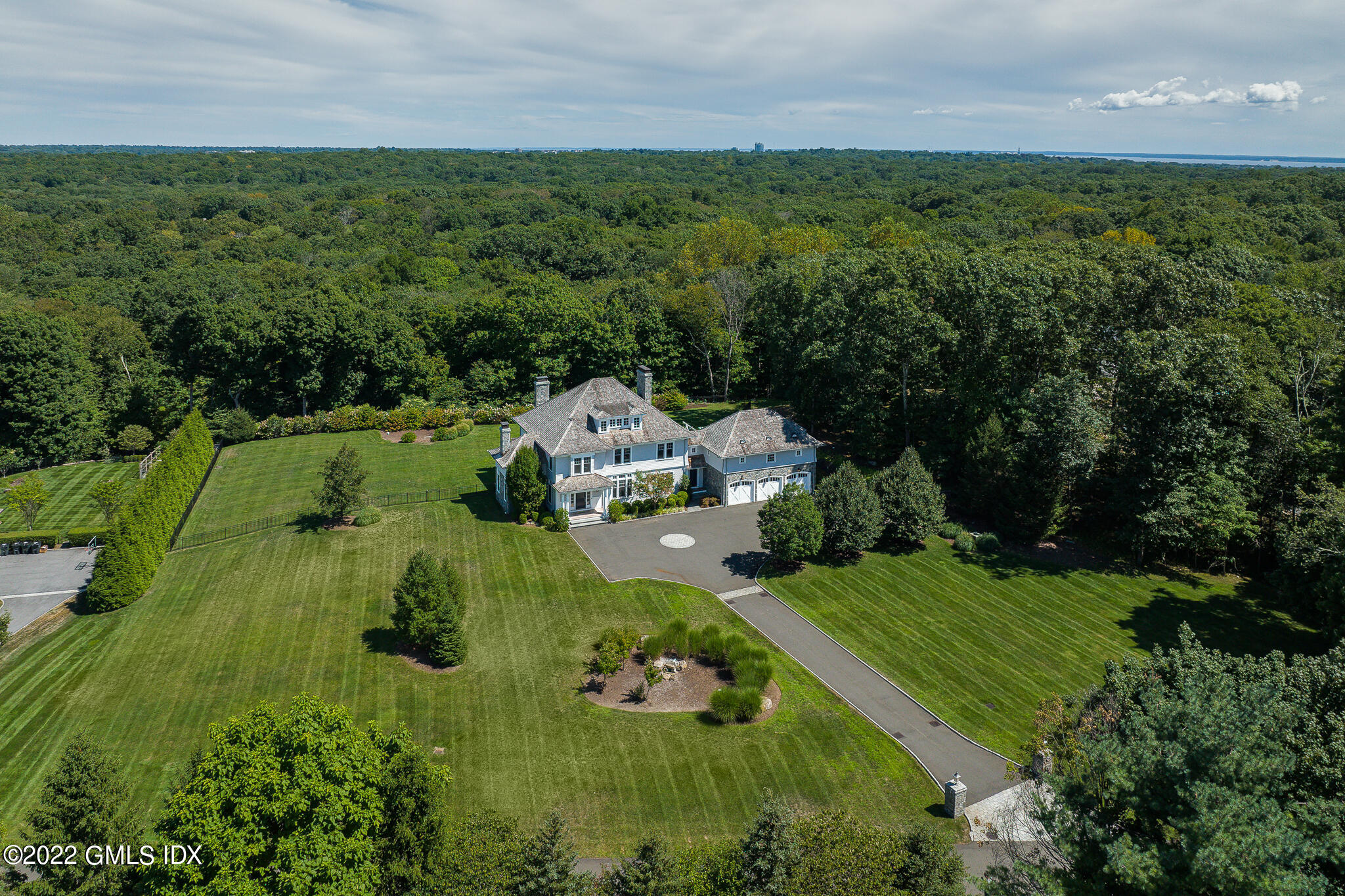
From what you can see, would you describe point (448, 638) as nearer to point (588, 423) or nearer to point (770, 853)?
point (770, 853)

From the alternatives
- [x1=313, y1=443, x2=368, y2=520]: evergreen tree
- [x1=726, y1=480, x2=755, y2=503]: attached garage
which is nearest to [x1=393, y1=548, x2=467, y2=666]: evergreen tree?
[x1=313, y1=443, x2=368, y2=520]: evergreen tree

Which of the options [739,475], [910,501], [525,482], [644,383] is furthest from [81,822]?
[644,383]

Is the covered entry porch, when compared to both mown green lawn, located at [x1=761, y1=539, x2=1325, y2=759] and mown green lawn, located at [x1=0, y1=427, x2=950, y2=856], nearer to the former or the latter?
mown green lawn, located at [x1=0, y1=427, x2=950, y2=856]

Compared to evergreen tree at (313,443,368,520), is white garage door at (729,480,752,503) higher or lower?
lower

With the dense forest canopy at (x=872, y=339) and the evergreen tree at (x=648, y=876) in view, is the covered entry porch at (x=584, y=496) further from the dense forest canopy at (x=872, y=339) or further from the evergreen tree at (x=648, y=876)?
the evergreen tree at (x=648, y=876)

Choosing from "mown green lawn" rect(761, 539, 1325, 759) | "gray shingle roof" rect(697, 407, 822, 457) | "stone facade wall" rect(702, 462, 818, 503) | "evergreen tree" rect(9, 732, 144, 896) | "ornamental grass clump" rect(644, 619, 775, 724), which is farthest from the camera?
"stone facade wall" rect(702, 462, 818, 503)

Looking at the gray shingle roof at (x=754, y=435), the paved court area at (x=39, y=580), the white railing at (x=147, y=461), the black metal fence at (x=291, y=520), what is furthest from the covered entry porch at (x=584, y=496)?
the white railing at (x=147, y=461)
